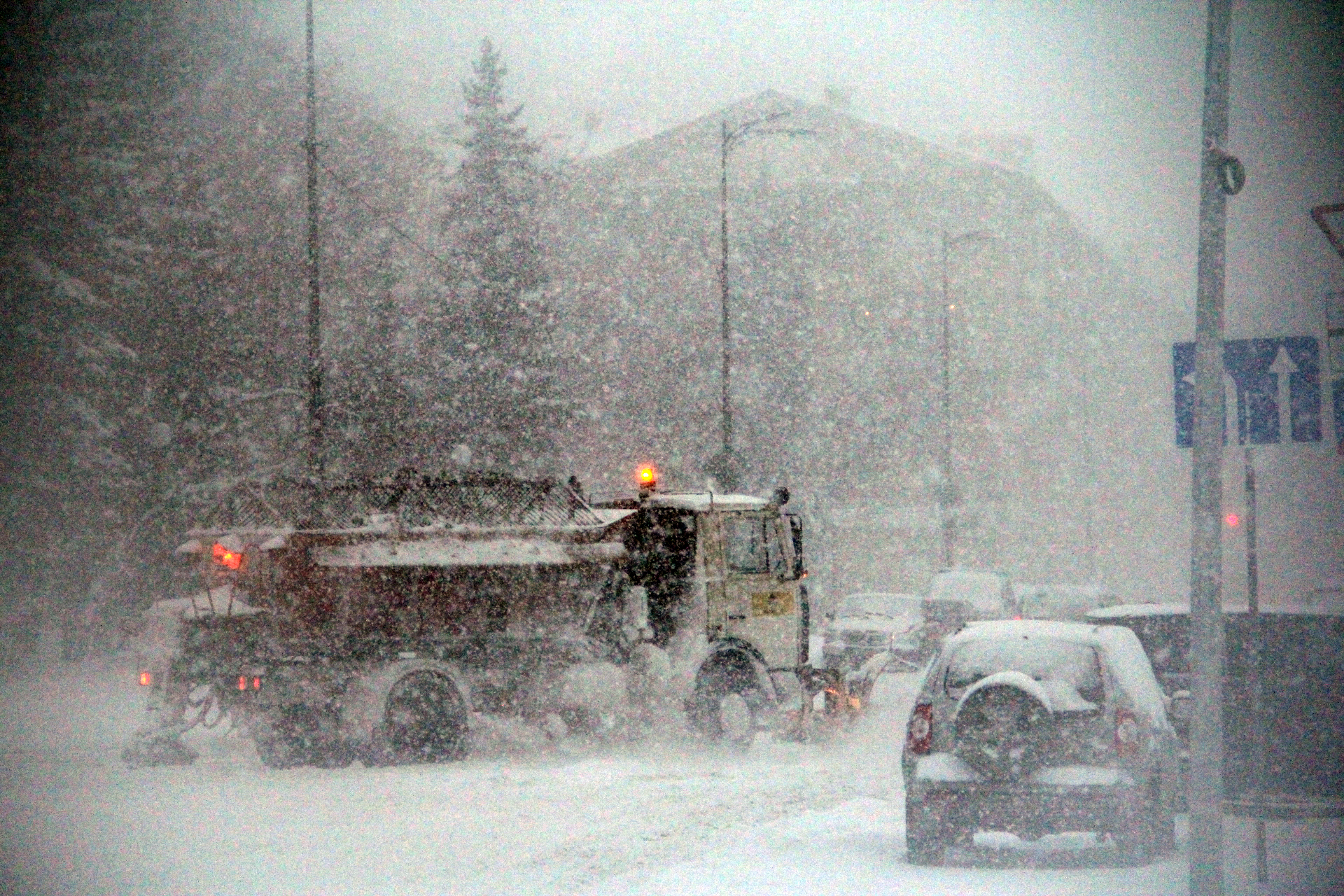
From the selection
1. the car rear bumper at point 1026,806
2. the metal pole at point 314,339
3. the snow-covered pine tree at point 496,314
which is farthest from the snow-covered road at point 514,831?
the snow-covered pine tree at point 496,314

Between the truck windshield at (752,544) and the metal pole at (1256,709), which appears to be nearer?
the metal pole at (1256,709)

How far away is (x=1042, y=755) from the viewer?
9898 millimetres

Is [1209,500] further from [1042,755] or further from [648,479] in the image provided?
[648,479]

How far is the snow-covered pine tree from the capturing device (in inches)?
1607

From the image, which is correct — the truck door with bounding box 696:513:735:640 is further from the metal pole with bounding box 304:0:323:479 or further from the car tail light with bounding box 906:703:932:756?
the car tail light with bounding box 906:703:932:756

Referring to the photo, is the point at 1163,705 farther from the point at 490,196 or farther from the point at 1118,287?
the point at 1118,287

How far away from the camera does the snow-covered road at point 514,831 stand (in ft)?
31.3

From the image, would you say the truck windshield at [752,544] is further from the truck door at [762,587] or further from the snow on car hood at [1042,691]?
the snow on car hood at [1042,691]

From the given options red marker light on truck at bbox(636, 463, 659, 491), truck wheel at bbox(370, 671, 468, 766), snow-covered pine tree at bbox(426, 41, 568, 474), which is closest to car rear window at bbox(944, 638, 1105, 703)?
truck wheel at bbox(370, 671, 468, 766)

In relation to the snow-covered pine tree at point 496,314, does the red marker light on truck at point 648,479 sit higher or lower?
lower

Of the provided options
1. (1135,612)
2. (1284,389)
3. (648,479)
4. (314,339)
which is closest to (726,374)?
(314,339)

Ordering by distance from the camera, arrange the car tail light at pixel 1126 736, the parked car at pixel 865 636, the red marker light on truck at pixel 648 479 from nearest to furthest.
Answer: the car tail light at pixel 1126 736 → the red marker light on truck at pixel 648 479 → the parked car at pixel 865 636

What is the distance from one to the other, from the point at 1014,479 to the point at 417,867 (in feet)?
204

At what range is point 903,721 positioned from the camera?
20625 millimetres
